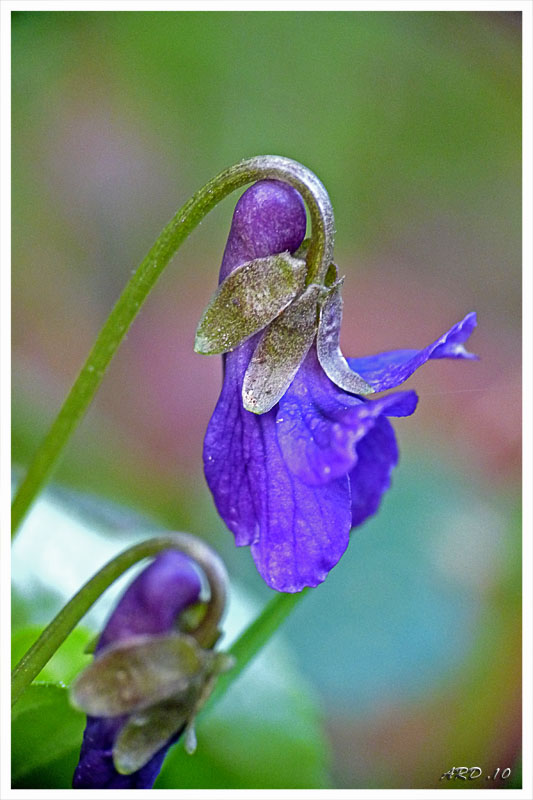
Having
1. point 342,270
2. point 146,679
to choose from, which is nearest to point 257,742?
point 146,679

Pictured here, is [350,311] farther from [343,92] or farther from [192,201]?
[192,201]

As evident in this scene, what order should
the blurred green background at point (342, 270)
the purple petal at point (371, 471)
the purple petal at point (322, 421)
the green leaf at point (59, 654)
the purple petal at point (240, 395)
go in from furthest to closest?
the blurred green background at point (342, 270)
the green leaf at point (59, 654)
the purple petal at point (371, 471)
the purple petal at point (240, 395)
the purple petal at point (322, 421)

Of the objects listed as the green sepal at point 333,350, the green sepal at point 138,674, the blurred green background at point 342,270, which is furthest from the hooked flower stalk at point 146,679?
the blurred green background at point 342,270

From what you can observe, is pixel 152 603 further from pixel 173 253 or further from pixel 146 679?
pixel 173 253

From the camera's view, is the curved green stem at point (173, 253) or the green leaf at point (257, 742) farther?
the green leaf at point (257, 742)

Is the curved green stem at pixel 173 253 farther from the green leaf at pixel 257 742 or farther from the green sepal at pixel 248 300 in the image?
the green leaf at pixel 257 742

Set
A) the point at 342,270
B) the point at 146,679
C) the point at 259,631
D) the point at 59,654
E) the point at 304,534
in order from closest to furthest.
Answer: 1. the point at 304,534
2. the point at 146,679
3. the point at 259,631
4. the point at 59,654
5. the point at 342,270

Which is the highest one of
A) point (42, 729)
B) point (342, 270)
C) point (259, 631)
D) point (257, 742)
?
point (342, 270)
